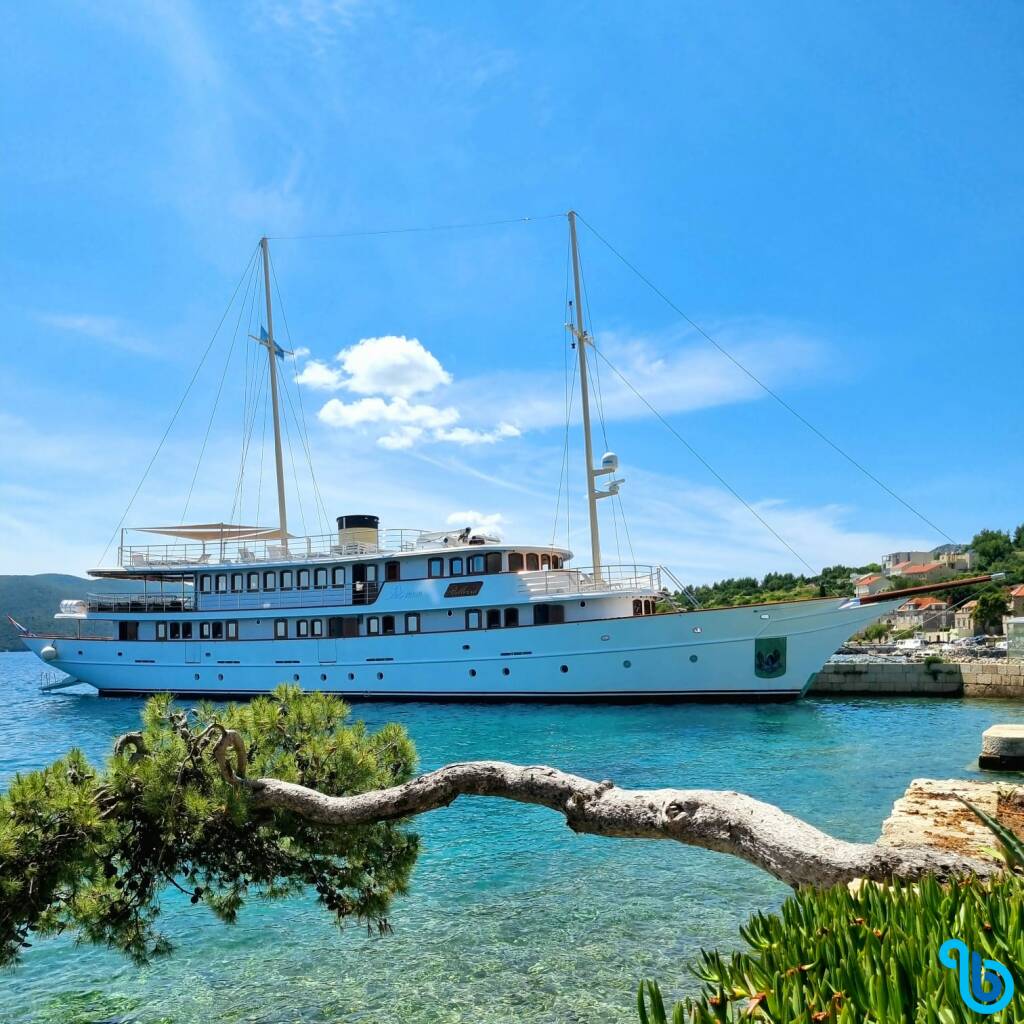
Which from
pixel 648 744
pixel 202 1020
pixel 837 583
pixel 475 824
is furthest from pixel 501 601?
pixel 837 583

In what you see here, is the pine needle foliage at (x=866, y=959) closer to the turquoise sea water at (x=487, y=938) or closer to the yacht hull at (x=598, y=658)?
the turquoise sea water at (x=487, y=938)

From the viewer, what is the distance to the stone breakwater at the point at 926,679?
29.3m

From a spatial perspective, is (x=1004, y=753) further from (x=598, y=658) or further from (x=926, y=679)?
(x=926, y=679)

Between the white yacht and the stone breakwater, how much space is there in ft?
21.2

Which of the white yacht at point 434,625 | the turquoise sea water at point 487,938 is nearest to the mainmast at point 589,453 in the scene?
the white yacht at point 434,625

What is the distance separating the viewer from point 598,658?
85.5 feet

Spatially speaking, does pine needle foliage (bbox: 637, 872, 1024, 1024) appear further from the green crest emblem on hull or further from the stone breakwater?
the stone breakwater

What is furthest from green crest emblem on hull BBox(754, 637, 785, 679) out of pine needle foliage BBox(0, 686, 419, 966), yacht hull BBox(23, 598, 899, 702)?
pine needle foliage BBox(0, 686, 419, 966)

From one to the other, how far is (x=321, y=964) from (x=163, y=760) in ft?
11.4

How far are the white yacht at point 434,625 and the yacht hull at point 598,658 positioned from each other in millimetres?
46

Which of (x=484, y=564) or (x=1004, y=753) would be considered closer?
(x=1004, y=753)

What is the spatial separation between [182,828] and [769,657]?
23520mm

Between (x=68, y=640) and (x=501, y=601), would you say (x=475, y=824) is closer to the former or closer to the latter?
(x=501, y=601)

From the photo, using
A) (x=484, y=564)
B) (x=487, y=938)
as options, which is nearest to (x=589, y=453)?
(x=484, y=564)
